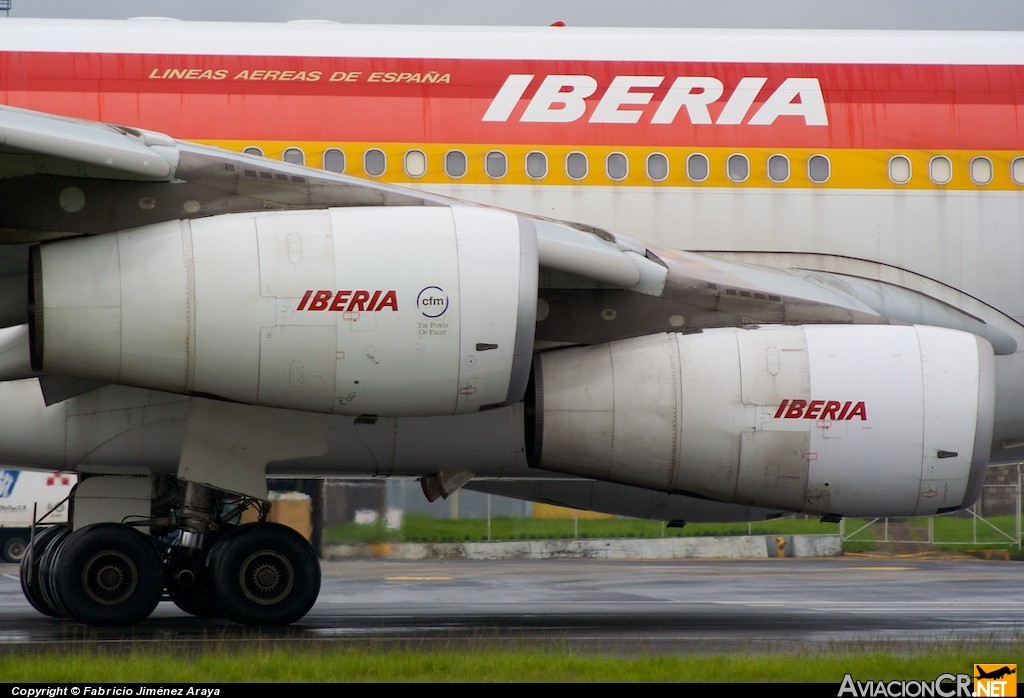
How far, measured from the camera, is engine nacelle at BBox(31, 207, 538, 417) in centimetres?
1030

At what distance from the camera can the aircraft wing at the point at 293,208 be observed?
10.5 m

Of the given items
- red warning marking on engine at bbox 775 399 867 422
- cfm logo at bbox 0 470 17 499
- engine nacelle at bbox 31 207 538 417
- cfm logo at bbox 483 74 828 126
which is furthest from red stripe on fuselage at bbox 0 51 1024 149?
cfm logo at bbox 0 470 17 499

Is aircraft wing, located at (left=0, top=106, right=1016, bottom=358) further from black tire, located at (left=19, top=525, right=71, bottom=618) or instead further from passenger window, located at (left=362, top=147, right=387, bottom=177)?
black tire, located at (left=19, top=525, right=71, bottom=618)

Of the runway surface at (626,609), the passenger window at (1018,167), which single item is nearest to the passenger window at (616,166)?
the passenger window at (1018,167)

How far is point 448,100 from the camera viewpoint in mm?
13227

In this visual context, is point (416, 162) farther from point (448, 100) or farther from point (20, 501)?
point (20, 501)

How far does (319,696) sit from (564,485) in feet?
20.7

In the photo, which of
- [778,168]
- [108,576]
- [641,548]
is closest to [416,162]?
[778,168]

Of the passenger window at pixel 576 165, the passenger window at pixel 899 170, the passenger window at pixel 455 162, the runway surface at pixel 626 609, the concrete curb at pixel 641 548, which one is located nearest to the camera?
the runway surface at pixel 626 609

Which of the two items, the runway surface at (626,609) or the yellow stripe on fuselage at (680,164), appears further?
the yellow stripe on fuselage at (680,164)

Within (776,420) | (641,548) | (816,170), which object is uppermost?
(816,170)

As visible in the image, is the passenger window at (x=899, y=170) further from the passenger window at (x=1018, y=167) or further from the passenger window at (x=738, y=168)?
the passenger window at (x=738, y=168)

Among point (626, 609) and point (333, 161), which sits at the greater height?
point (333, 161)

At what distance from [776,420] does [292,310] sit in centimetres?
397
